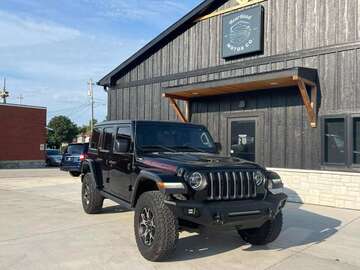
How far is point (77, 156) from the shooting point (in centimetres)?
1927

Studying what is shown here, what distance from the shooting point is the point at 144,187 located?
618 cm

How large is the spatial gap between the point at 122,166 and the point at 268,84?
247 inches

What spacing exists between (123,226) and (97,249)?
159cm

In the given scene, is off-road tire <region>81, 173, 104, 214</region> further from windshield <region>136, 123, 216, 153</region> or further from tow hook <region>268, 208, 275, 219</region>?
tow hook <region>268, 208, 275, 219</region>

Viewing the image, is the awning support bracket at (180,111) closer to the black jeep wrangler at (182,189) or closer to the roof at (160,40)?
the roof at (160,40)

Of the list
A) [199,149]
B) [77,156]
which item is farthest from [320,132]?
[77,156]

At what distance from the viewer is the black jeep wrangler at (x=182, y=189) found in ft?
17.4

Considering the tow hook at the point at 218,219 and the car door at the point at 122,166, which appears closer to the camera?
the tow hook at the point at 218,219

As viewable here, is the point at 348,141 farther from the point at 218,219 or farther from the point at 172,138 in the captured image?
the point at 218,219

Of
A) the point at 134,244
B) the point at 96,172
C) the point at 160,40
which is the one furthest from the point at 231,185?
the point at 160,40

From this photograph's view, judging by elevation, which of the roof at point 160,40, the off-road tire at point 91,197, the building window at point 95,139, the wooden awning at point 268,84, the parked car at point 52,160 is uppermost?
the roof at point 160,40

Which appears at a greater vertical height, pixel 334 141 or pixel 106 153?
pixel 334 141

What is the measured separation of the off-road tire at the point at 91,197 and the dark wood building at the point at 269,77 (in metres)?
5.30

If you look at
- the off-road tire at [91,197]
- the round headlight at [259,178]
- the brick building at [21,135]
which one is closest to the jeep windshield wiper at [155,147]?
the round headlight at [259,178]
